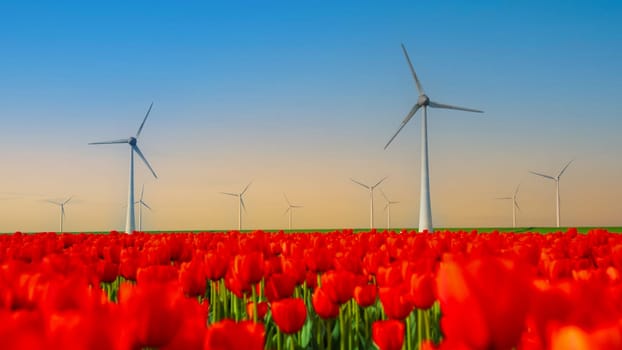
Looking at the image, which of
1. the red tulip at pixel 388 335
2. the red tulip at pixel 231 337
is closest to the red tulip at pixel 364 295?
the red tulip at pixel 388 335

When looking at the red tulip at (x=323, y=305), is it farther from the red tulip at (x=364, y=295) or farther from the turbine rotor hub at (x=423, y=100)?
the turbine rotor hub at (x=423, y=100)

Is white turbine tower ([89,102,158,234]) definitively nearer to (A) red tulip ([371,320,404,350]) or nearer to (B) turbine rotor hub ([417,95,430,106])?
(B) turbine rotor hub ([417,95,430,106])

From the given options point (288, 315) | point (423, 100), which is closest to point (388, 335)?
point (288, 315)

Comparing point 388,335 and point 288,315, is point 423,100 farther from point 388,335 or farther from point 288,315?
point 388,335

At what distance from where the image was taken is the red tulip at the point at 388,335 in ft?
11.9

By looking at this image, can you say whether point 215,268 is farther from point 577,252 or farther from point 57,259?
point 577,252

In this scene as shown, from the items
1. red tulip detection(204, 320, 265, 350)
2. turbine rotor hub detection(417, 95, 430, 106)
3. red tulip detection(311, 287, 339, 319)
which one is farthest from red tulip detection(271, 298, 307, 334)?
turbine rotor hub detection(417, 95, 430, 106)

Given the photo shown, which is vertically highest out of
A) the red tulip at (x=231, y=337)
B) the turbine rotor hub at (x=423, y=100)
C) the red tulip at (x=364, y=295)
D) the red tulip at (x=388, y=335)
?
the turbine rotor hub at (x=423, y=100)

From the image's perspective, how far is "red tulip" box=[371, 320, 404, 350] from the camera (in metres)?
3.62

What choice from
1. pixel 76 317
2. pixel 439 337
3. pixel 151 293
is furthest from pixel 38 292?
pixel 439 337

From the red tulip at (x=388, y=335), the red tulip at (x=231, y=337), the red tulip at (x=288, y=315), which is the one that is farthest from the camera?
the red tulip at (x=288, y=315)

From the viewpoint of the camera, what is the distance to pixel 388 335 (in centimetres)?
365

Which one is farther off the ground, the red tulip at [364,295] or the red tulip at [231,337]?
the red tulip at [231,337]

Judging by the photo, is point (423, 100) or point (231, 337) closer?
point (231, 337)
